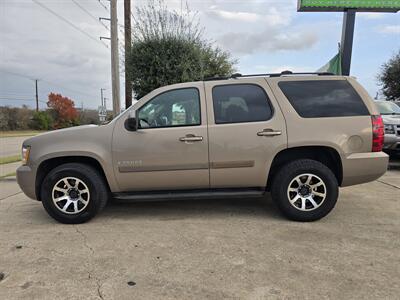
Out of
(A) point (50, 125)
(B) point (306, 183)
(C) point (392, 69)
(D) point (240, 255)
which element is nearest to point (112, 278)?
(D) point (240, 255)

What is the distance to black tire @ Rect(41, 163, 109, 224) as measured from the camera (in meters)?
4.45

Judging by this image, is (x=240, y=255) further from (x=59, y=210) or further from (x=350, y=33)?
(x=350, y=33)

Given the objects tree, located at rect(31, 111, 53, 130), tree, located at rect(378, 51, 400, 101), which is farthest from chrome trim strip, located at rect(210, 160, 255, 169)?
tree, located at rect(31, 111, 53, 130)

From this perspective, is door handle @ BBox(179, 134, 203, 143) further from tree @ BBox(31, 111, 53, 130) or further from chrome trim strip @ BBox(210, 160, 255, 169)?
tree @ BBox(31, 111, 53, 130)

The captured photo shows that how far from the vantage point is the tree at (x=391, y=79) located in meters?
25.8

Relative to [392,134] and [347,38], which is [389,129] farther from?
[347,38]

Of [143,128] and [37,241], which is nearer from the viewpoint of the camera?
[37,241]

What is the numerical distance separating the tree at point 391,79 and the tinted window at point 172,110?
1041 inches

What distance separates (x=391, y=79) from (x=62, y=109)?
209 feet

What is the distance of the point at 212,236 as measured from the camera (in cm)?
402

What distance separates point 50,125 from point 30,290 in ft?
216

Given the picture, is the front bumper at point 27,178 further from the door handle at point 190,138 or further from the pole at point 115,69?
the pole at point 115,69

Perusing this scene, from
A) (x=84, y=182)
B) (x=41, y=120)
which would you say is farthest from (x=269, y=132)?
(x=41, y=120)

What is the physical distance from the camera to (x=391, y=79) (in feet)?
86.3
